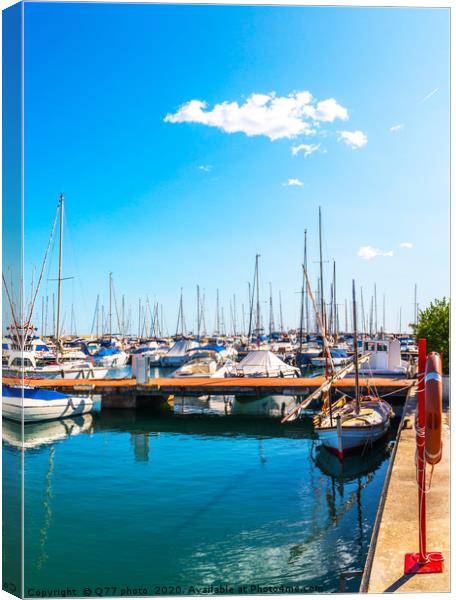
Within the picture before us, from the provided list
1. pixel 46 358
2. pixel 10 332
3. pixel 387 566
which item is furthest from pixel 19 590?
pixel 46 358

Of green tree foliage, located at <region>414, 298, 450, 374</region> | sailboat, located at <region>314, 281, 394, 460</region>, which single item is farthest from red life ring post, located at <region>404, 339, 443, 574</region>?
green tree foliage, located at <region>414, 298, 450, 374</region>

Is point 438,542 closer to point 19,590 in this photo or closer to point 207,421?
point 19,590

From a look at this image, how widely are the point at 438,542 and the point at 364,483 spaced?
8.12 meters

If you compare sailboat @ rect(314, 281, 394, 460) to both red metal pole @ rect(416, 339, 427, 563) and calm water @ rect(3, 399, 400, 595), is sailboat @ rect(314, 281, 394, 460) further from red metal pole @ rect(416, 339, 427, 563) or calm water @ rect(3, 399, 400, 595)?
red metal pole @ rect(416, 339, 427, 563)

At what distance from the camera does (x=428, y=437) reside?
6.80m

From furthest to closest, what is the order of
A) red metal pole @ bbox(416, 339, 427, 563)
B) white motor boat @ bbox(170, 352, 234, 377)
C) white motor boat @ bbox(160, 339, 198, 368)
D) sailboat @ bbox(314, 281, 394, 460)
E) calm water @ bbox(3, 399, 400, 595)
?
white motor boat @ bbox(160, 339, 198, 368) < white motor boat @ bbox(170, 352, 234, 377) < sailboat @ bbox(314, 281, 394, 460) < calm water @ bbox(3, 399, 400, 595) < red metal pole @ bbox(416, 339, 427, 563)

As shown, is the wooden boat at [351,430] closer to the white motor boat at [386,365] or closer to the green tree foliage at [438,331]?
the green tree foliage at [438,331]

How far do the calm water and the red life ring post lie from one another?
2.60m

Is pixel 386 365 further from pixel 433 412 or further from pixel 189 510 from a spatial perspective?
pixel 433 412

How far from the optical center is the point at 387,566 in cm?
719

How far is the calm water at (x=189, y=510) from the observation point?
967 centimetres

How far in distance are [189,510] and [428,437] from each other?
8.12 meters

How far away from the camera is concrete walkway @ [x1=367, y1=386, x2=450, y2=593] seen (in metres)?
6.73

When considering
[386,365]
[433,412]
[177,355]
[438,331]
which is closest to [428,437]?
[433,412]
